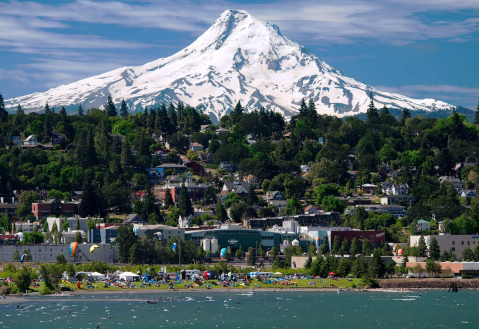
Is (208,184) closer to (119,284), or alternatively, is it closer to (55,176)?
(55,176)

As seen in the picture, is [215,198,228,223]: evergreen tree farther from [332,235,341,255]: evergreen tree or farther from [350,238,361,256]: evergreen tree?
[350,238,361,256]: evergreen tree

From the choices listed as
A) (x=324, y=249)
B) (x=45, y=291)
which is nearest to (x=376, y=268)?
(x=324, y=249)

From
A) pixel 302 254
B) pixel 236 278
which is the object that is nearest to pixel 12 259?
pixel 236 278

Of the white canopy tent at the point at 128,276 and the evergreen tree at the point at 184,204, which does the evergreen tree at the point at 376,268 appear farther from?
the evergreen tree at the point at 184,204

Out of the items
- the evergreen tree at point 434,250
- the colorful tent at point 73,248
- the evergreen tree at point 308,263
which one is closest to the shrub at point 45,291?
the colorful tent at point 73,248

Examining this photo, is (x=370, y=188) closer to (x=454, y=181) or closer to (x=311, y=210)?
(x=454, y=181)

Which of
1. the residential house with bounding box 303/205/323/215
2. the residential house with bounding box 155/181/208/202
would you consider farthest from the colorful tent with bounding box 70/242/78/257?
the residential house with bounding box 303/205/323/215
